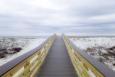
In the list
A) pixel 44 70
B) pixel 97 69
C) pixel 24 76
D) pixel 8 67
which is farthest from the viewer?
pixel 44 70

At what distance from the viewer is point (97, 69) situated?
5055mm

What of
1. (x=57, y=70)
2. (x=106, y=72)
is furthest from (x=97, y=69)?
(x=57, y=70)

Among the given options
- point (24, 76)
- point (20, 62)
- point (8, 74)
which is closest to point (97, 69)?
point (8, 74)

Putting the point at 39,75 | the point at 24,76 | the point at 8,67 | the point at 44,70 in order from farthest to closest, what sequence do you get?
the point at 44,70 < the point at 39,75 < the point at 24,76 < the point at 8,67

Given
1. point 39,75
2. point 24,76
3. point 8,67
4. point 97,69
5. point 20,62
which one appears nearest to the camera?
point 97,69

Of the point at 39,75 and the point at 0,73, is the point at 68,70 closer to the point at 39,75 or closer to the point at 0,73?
the point at 39,75

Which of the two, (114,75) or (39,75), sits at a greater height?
(114,75)

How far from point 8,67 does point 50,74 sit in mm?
5415

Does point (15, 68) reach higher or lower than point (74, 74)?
higher

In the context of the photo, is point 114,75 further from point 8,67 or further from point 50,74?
point 50,74

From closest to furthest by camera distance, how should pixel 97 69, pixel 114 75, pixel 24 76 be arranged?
pixel 114 75, pixel 97 69, pixel 24 76

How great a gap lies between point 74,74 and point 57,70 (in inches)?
48.9

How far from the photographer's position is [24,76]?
7344 mm

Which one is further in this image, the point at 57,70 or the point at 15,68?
the point at 57,70
